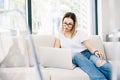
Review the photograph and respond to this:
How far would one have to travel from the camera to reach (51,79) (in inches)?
73.8

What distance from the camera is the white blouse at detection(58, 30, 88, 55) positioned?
243cm

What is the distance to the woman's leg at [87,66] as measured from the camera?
6.39ft

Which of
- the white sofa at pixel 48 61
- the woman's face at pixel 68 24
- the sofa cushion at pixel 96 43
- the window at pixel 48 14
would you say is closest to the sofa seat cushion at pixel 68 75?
the white sofa at pixel 48 61

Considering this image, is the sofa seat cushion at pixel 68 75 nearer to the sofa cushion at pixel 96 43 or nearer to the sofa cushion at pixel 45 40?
the sofa cushion at pixel 45 40

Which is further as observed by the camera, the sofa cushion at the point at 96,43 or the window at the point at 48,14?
the window at the point at 48,14

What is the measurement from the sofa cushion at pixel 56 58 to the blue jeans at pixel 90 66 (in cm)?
8

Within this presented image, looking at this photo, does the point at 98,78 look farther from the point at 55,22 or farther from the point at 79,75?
the point at 55,22

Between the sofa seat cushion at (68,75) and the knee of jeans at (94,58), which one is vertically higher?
the knee of jeans at (94,58)

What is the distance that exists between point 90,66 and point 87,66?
0.10 ft

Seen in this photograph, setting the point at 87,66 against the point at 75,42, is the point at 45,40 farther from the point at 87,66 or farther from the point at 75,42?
the point at 87,66

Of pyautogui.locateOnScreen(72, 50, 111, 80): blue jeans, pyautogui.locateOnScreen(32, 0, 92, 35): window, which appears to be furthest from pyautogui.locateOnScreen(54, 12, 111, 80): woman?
pyautogui.locateOnScreen(32, 0, 92, 35): window

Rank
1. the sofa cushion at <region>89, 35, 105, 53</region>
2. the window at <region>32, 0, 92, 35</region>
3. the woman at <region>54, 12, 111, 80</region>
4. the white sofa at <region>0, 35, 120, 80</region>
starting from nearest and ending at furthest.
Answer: the white sofa at <region>0, 35, 120, 80</region>, the woman at <region>54, 12, 111, 80</region>, the sofa cushion at <region>89, 35, 105, 53</region>, the window at <region>32, 0, 92, 35</region>

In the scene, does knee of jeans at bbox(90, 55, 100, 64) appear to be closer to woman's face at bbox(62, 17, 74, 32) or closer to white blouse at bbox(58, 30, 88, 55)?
white blouse at bbox(58, 30, 88, 55)

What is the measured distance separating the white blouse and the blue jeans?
8 centimetres
